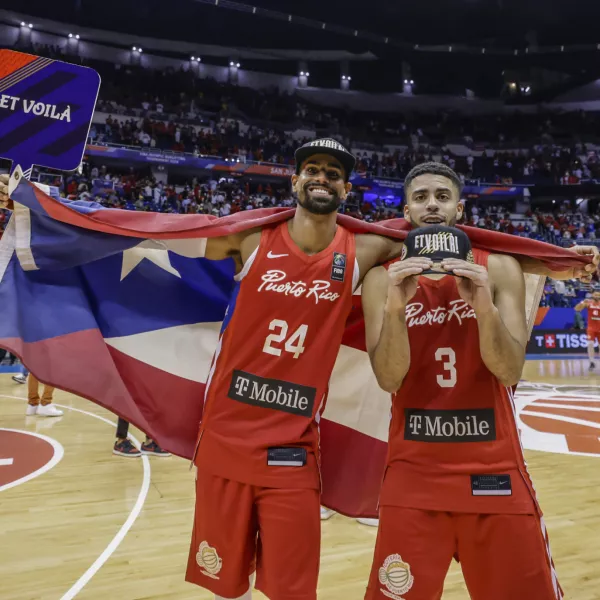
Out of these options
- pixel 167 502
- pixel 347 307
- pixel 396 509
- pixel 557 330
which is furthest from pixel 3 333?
pixel 557 330

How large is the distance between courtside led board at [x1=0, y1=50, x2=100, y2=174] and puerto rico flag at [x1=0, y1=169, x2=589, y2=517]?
0.15m

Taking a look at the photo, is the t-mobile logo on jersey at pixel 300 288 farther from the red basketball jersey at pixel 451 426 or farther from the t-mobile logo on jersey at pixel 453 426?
the t-mobile logo on jersey at pixel 453 426

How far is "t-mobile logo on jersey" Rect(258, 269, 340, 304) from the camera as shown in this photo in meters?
1.91

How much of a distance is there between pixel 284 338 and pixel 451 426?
643mm

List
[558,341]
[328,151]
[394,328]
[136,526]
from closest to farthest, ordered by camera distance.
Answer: [394,328]
[328,151]
[136,526]
[558,341]

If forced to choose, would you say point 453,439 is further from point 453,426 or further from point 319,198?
point 319,198

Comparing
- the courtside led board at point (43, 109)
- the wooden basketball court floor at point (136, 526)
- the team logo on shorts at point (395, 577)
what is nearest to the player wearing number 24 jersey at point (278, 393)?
the team logo on shorts at point (395, 577)

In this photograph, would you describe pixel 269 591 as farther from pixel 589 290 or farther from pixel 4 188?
pixel 589 290

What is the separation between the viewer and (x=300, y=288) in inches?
75.2

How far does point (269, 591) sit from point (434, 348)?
37.6 inches

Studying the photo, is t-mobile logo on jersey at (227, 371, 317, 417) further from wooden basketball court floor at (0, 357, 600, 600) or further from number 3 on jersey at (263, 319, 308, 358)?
wooden basketball court floor at (0, 357, 600, 600)

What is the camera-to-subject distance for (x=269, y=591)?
1.70 meters

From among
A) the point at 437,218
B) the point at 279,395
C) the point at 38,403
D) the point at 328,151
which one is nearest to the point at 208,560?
the point at 279,395

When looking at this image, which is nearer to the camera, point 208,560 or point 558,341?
point 208,560
